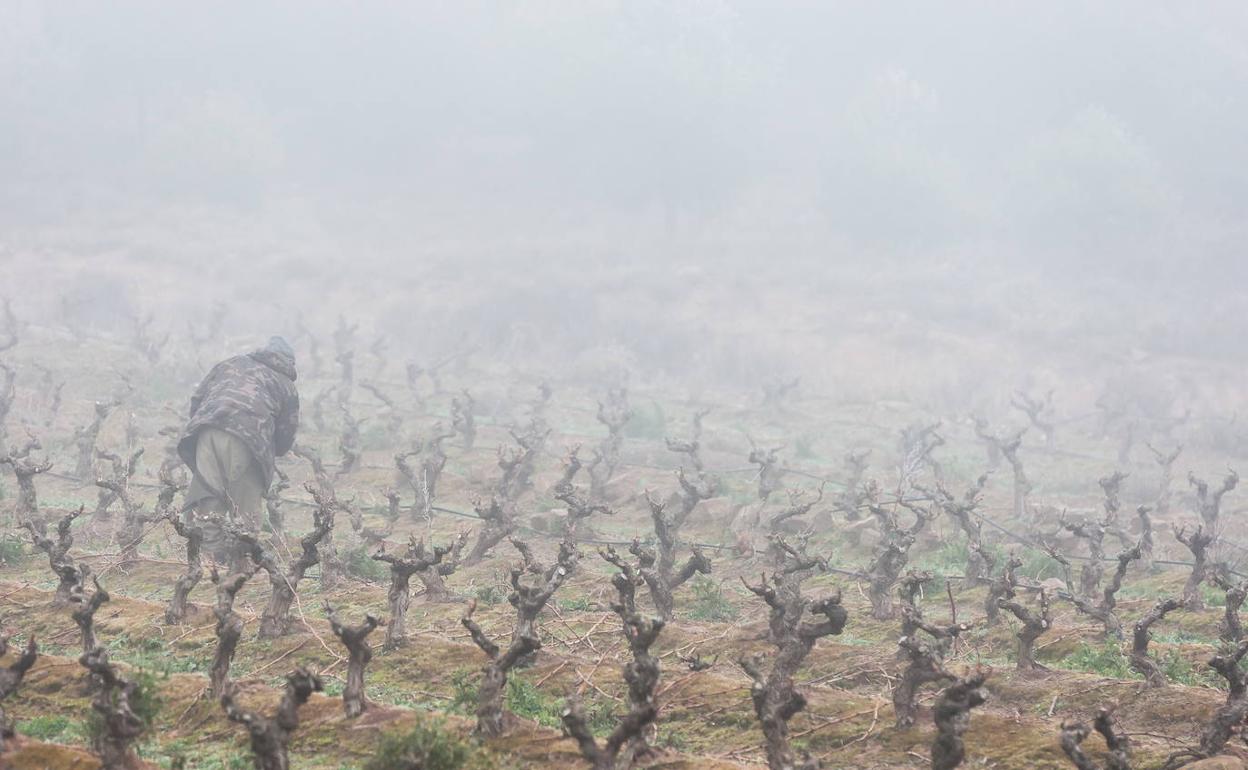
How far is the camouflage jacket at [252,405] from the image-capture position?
1552cm

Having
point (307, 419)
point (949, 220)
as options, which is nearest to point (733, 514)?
point (307, 419)

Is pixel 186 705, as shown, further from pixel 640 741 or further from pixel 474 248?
pixel 474 248

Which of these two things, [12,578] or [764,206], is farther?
[764,206]

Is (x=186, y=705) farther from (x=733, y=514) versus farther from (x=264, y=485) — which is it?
(x=733, y=514)

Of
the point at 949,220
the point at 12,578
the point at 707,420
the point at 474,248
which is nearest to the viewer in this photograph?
the point at 12,578

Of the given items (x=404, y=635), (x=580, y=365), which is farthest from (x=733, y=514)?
(x=580, y=365)

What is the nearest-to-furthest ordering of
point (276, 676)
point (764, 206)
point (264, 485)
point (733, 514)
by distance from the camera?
1. point (276, 676)
2. point (264, 485)
3. point (733, 514)
4. point (764, 206)

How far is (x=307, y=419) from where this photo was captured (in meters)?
34.9

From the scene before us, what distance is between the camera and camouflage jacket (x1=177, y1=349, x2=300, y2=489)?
50.9ft

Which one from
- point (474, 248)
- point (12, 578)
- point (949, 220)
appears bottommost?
point (12, 578)

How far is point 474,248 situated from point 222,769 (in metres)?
74.6

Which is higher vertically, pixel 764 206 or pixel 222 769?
pixel 764 206

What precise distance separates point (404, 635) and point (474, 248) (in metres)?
71.5

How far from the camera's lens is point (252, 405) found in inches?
625
